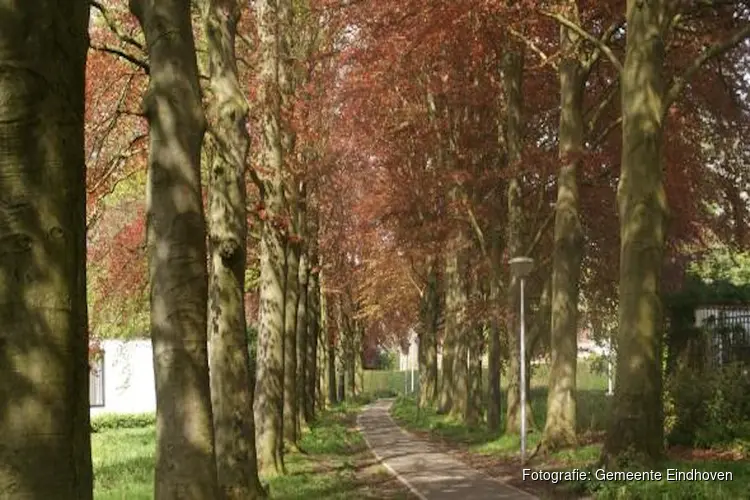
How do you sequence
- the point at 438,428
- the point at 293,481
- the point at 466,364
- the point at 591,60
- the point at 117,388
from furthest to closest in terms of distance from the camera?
the point at 117,388
the point at 466,364
the point at 438,428
the point at 591,60
the point at 293,481

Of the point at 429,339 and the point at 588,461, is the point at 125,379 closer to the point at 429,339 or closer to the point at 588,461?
the point at 429,339

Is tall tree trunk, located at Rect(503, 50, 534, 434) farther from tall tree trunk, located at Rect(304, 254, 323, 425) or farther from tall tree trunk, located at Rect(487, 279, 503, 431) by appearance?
tall tree trunk, located at Rect(304, 254, 323, 425)

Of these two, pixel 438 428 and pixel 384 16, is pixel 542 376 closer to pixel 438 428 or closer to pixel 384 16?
pixel 438 428

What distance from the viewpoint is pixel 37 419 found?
3465 mm

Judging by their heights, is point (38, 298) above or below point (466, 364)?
above

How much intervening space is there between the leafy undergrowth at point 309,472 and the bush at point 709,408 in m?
4.65

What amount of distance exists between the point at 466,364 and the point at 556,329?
1400cm

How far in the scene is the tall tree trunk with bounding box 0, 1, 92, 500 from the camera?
346cm

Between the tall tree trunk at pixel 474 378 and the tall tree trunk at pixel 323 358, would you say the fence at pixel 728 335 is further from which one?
the tall tree trunk at pixel 323 358

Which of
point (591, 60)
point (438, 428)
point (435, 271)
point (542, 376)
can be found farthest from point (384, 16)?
point (542, 376)

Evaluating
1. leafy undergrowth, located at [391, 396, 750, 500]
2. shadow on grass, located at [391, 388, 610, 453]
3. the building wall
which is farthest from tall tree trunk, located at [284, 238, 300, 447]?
the building wall

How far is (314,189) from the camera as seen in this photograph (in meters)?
26.2

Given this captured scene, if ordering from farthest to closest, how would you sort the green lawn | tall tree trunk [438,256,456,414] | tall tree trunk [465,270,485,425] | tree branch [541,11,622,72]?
tall tree trunk [438,256,456,414] < tall tree trunk [465,270,485,425] < tree branch [541,11,622,72] < the green lawn

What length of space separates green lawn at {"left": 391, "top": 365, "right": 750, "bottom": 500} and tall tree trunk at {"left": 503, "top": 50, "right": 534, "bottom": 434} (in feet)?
2.79
